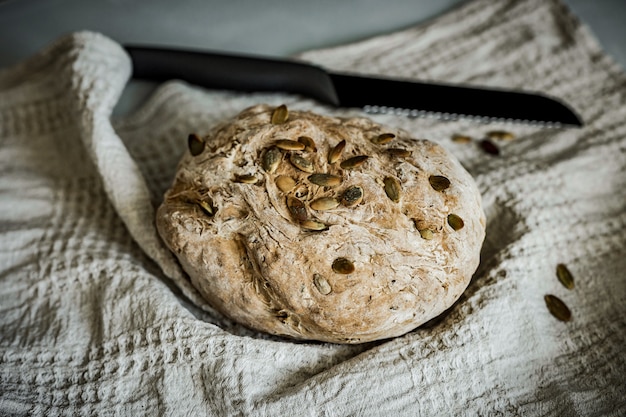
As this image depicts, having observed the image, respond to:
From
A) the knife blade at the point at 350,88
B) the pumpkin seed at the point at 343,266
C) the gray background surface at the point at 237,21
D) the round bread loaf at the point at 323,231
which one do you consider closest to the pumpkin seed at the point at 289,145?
the round bread loaf at the point at 323,231

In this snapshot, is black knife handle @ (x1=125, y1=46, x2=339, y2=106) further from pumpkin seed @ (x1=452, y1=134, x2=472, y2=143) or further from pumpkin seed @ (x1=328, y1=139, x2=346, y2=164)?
pumpkin seed @ (x1=328, y1=139, x2=346, y2=164)

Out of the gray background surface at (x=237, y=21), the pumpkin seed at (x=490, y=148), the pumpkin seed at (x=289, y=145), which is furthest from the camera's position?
the gray background surface at (x=237, y=21)

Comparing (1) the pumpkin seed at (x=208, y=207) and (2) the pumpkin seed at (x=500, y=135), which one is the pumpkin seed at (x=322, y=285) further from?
(2) the pumpkin seed at (x=500, y=135)

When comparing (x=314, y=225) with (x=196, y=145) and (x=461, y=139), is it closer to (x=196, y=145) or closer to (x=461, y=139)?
(x=196, y=145)

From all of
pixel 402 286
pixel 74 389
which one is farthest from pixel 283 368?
pixel 74 389

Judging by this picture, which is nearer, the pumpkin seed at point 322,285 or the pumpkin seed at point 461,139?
the pumpkin seed at point 322,285
